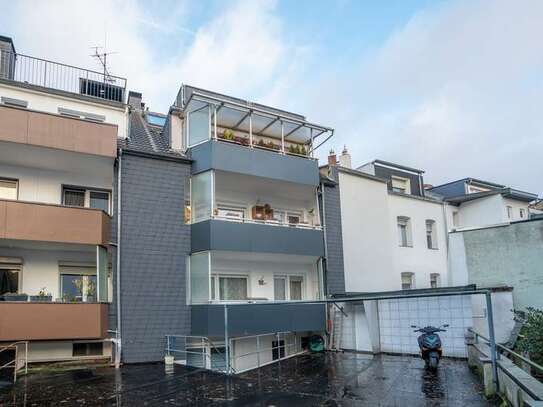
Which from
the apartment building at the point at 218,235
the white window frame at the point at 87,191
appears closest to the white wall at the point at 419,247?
the apartment building at the point at 218,235

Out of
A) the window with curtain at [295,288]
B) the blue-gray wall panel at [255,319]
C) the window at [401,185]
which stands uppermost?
the window at [401,185]

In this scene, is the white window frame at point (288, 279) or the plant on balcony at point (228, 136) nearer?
the plant on balcony at point (228, 136)

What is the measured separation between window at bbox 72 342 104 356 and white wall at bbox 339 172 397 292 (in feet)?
32.5

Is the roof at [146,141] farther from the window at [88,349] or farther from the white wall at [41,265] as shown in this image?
the window at [88,349]

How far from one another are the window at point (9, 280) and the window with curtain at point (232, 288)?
269 inches

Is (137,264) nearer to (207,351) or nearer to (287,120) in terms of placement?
(207,351)

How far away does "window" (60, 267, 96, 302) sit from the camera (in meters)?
15.9

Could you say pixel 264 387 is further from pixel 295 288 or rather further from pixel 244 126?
pixel 244 126

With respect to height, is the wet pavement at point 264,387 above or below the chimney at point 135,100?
below

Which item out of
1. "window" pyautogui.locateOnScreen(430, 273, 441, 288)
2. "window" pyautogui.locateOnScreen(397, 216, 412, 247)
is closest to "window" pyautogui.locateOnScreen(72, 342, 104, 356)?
"window" pyautogui.locateOnScreen(397, 216, 412, 247)

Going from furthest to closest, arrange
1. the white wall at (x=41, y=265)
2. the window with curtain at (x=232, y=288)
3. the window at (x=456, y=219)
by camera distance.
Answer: the window at (x=456, y=219), the window with curtain at (x=232, y=288), the white wall at (x=41, y=265)

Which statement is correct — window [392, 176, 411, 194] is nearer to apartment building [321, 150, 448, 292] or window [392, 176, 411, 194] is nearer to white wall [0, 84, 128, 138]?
apartment building [321, 150, 448, 292]

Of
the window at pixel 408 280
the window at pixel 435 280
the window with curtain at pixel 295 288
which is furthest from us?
the window at pixel 435 280

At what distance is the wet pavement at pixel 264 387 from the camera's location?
399 inches
